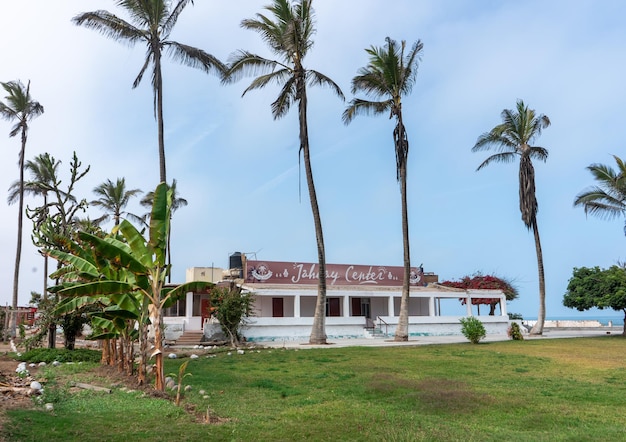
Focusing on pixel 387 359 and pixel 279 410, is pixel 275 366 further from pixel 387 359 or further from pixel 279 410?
pixel 279 410

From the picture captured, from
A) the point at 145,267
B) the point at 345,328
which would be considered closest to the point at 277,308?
the point at 345,328

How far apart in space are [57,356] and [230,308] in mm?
9154

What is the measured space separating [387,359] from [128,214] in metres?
31.4

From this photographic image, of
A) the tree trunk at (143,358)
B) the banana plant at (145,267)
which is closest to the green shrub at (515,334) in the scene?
the banana plant at (145,267)

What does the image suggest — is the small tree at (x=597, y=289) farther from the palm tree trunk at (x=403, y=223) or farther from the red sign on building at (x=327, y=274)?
the palm tree trunk at (x=403, y=223)

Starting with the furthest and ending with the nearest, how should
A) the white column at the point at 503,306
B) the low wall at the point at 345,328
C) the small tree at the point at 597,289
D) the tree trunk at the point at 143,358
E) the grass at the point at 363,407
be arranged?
1. the white column at the point at 503,306
2. the small tree at the point at 597,289
3. the low wall at the point at 345,328
4. the tree trunk at the point at 143,358
5. the grass at the point at 363,407

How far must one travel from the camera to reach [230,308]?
25641 millimetres

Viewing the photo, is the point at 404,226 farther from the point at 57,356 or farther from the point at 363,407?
the point at 363,407

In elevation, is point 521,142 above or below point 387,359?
above

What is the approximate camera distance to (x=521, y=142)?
34969 mm

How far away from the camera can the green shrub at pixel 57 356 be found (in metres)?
17.5

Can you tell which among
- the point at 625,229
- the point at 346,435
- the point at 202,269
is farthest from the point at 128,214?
the point at 346,435

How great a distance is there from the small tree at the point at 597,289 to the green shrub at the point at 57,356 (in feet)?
97.6

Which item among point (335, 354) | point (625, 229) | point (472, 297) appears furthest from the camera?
point (472, 297)
